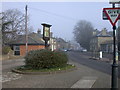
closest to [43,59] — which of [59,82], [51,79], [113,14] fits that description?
[51,79]

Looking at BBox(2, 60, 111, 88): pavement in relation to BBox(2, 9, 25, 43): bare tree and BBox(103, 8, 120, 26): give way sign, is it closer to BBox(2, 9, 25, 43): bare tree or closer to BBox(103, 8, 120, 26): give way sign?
BBox(103, 8, 120, 26): give way sign

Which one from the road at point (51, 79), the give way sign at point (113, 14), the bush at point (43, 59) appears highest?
the give way sign at point (113, 14)

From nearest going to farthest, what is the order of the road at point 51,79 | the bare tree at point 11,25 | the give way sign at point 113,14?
1. the give way sign at point 113,14
2. the road at point 51,79
3. the bare tree at point 11,25

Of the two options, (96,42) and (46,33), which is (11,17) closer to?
(46,33)

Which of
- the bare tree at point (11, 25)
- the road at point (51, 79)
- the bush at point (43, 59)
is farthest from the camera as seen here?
the bare tree at point (11, 25)

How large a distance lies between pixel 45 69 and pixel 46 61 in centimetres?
59

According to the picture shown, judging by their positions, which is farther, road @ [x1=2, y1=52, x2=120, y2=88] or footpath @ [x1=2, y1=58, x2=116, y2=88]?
road @ [x1=2, y1=52, x2=120, y2=88]

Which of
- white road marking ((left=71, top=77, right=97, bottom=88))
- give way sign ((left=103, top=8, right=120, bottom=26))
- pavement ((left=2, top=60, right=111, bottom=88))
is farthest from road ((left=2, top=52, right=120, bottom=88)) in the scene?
give way sign ((left=103, top=8, right=120, bottom=26))

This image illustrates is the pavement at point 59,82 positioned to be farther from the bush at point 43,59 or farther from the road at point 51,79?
the bush at point 43,59

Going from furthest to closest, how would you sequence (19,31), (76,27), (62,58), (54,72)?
(76,27)
(19,31)
(62,58)
(54,72)

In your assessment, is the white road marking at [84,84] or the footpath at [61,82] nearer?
the white road marking at [84,84]

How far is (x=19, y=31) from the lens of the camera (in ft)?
148

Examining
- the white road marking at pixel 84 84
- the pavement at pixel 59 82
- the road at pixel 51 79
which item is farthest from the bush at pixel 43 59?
the white road marking at pixel 84 84

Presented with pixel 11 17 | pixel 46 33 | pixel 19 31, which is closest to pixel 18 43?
pixel 19 31
